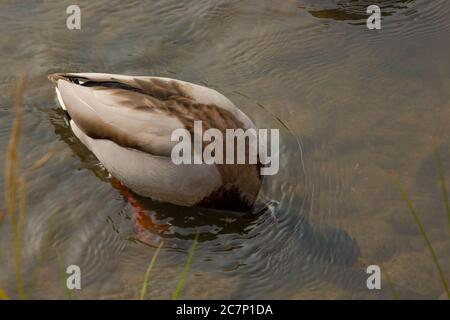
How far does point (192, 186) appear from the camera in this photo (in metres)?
4.79

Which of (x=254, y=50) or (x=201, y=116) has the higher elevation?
(x=254, y=50)

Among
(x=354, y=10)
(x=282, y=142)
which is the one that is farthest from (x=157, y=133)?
(x=354, y=10)

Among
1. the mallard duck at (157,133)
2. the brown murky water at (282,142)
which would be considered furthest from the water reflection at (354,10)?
the mallard duck at (157,133)

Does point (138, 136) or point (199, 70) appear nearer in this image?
point (138, 136)

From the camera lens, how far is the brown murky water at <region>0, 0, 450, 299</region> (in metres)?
4.59

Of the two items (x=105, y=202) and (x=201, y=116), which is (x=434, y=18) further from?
(x=105, y=202)

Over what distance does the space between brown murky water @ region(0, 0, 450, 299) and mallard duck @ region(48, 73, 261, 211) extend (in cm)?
18

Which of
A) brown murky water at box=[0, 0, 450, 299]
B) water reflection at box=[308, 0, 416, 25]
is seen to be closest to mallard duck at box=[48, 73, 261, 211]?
brown murky water at box=[0, 0, 450, 299]

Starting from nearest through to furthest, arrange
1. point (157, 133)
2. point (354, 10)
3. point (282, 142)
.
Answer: point (157, 133), point (282, 142), point (354, 10)

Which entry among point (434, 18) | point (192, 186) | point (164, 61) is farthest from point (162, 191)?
point (434, 18)

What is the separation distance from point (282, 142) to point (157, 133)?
1.03 m

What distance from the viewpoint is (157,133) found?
4781mm

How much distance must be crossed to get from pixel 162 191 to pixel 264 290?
91 centimetres

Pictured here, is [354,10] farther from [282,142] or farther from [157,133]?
[157,133]
